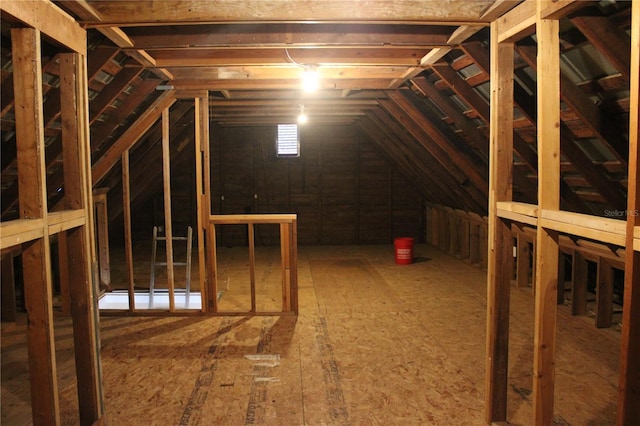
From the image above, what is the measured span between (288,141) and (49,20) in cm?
756

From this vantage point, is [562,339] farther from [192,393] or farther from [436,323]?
[192,393]

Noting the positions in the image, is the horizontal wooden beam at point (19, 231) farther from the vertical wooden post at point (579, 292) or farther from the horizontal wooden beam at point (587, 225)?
the vertical wooden post at point (579, 292)

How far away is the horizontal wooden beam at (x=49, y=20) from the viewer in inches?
75.9

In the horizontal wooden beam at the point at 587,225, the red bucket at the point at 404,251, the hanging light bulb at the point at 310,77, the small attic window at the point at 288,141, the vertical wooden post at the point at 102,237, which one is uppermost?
the hanging light bulb at the point at 310,77

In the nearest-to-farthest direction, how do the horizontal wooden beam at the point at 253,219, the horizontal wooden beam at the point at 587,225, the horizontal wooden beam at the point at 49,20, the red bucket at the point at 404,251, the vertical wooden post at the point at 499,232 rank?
the horizontal wooden beam at the point at 587,225
the horizontal wooden beam at the point at 49,20
the vertical wooden post at the point at 499,232
the horizontal wooden beam at the point at 253,219
the red bucket at the point at 404,251

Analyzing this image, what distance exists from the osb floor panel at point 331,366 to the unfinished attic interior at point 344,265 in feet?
0.07

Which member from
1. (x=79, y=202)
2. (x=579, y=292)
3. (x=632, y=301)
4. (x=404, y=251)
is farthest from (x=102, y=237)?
(x=632, y=301)

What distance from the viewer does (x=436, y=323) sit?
4785 millimetres

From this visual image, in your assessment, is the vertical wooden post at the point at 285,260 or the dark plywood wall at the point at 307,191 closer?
the vertical wooden post at the point at 285,260

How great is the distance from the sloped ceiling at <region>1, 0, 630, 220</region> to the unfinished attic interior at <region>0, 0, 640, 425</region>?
17mm

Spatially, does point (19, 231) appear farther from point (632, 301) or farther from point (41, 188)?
point (632, 301)

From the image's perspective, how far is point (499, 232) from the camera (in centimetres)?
278

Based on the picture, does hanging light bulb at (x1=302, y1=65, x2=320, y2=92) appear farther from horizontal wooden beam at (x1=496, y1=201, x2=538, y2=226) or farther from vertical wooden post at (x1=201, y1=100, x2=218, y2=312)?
horizontal wooden beam at (x1=496, y1=201, x2=538, y2=226)

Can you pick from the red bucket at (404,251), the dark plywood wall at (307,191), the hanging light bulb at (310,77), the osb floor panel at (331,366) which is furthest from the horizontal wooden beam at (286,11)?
the dark plywood wall at (307,191)
